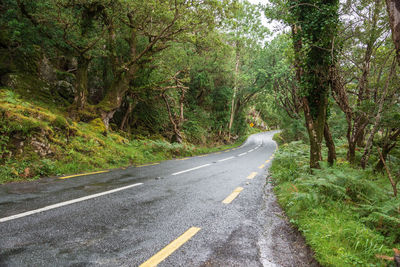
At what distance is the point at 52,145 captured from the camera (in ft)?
25.1

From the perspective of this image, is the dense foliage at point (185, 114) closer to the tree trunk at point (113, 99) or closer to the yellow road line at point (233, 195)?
the tree trunk at point (113, 99)

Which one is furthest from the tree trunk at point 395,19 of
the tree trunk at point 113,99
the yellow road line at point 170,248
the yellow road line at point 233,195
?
the tree trunk at point 113,99

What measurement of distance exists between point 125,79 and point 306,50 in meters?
9.83

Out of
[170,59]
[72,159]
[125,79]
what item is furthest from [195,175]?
[170,59]

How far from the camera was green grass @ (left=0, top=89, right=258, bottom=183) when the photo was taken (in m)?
6.41

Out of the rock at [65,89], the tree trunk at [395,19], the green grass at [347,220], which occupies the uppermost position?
the rock at [65,89]

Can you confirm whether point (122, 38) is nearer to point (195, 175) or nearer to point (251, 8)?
point (195, 175)

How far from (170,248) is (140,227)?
81cm

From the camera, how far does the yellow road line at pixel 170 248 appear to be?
2510 mm

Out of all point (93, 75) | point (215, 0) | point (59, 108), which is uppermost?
point (215, 0)

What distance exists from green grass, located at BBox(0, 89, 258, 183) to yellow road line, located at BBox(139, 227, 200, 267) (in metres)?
5.38

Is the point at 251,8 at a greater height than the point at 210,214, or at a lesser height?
greater

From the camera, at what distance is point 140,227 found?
3.42 m

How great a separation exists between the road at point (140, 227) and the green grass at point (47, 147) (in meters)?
1.12
